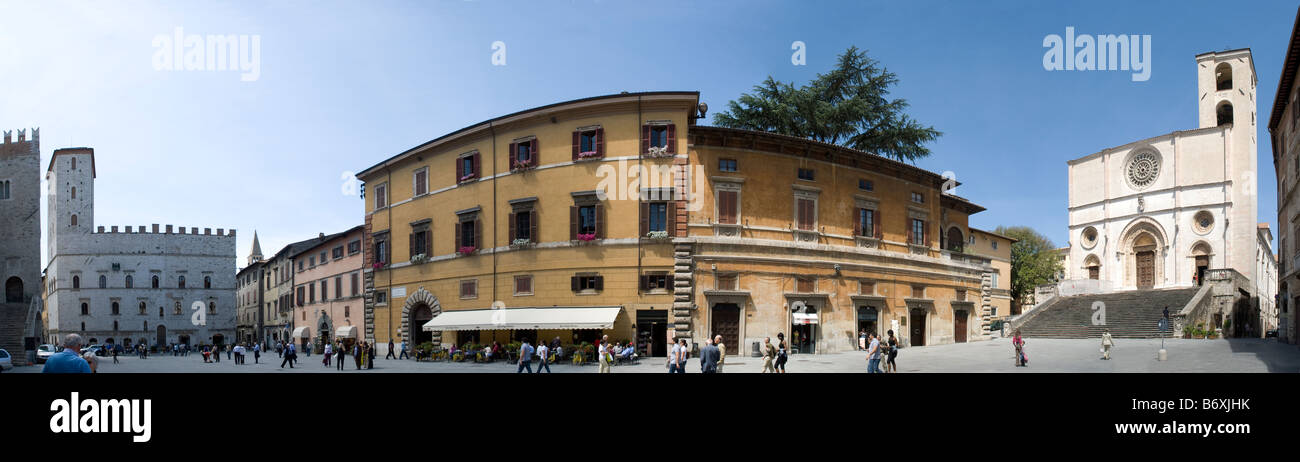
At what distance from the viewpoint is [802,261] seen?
3047 centimetres

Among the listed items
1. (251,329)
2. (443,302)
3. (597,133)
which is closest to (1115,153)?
(597,133)

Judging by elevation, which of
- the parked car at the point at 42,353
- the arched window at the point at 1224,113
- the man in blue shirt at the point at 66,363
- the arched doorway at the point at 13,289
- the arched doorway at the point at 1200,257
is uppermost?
the arched window at the point at 1224,113

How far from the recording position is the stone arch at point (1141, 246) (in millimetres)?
58125

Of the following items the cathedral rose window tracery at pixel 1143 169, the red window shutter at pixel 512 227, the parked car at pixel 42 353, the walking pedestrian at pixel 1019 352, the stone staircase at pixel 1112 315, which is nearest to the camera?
the walking pedestrian at pixel 1019 352

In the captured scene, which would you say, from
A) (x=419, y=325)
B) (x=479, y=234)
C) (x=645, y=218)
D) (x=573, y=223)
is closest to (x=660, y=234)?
(x=645, y=218)

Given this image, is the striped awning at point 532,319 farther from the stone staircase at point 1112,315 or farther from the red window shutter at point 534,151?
the stone staircase at point 1112,315

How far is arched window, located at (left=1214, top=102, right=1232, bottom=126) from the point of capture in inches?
2329

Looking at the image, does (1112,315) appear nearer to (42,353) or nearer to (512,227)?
(512,227)

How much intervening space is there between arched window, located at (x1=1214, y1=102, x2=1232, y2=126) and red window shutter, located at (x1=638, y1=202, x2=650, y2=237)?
191 ft

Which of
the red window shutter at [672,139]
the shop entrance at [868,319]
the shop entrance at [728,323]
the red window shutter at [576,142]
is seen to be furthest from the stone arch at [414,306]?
the shop entrance at [868,319]

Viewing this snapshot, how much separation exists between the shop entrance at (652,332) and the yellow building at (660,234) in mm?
61

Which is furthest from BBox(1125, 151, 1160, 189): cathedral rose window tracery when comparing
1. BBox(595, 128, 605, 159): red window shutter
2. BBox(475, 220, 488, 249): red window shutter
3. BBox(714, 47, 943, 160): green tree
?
BBox(475, 220, 488, 249): red window shutter

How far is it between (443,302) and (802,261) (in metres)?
18.0

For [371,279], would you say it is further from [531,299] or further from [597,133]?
[597,133]
